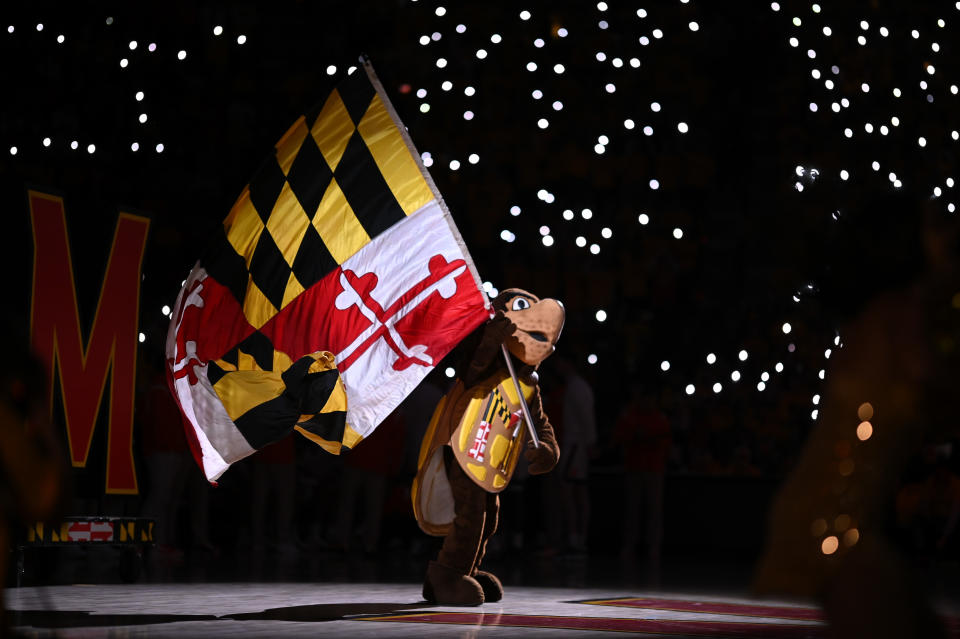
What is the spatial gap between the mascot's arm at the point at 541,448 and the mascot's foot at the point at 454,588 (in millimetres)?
654

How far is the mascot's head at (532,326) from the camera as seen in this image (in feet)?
23.2

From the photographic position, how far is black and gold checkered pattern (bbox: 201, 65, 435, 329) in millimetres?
6773

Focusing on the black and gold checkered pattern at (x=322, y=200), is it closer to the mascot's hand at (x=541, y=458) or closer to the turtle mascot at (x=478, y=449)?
the turtle mascot at (x=478, y=449)

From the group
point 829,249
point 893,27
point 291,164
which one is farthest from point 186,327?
point 893,27

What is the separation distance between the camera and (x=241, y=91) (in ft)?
47.3

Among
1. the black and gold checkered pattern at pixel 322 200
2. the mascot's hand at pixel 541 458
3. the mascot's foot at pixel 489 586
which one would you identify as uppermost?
the black and gold checkered pattern at pixel 322 200

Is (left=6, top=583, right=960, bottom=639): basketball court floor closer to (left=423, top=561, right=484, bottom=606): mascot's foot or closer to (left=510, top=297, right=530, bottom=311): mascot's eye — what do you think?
(left=423, top=561, right=484, bottom=606): mascot's foot

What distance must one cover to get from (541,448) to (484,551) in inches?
24.5

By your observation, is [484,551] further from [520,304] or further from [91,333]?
[91,333]

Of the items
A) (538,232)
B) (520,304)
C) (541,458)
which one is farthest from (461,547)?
(538,232)

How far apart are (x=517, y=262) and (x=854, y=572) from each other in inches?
490

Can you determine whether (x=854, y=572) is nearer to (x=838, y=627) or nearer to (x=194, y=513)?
(x=838, y=627)

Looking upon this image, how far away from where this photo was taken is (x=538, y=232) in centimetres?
1470

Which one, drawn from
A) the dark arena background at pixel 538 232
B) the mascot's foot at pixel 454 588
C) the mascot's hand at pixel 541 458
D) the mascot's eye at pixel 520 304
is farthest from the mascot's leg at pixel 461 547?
the dark arena background at pixel 538 232
